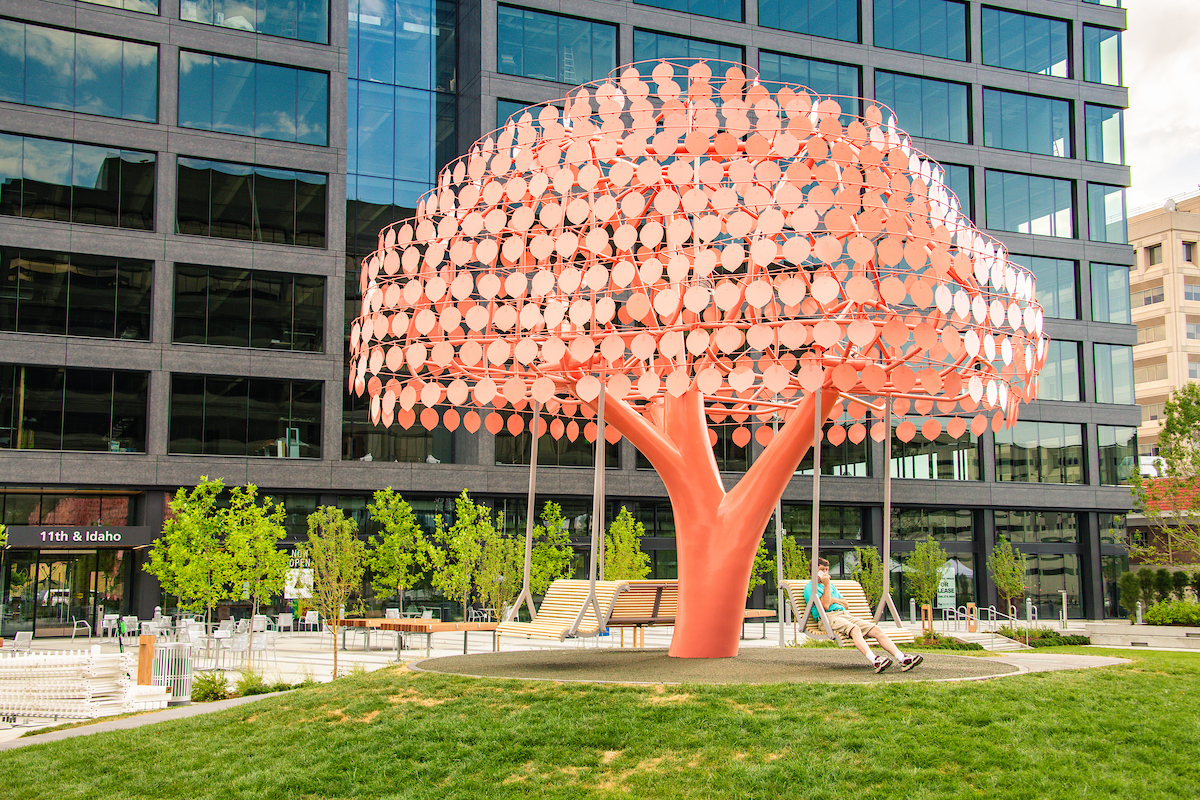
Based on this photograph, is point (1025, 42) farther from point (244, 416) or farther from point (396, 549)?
point (244, 416)

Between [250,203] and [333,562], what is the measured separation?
670 inches

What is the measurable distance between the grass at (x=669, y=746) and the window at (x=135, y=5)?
31473 mm

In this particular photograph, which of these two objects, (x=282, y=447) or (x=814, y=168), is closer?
(x=814, y=168)

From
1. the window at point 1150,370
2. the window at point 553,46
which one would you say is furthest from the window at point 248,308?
the window at point 1150,370

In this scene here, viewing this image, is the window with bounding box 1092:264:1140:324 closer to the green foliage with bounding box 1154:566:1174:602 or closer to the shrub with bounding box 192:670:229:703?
the green foliage with bounding box 1154:566:1174:602

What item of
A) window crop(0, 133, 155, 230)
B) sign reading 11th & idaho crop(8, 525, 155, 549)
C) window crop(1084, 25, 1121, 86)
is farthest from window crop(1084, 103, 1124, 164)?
sign reading 11th & idaho crop(8, 525, 155, 549)

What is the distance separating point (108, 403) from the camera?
34938 mm

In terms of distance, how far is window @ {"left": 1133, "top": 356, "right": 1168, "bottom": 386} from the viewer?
69.7 meters

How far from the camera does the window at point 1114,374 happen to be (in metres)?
49.9

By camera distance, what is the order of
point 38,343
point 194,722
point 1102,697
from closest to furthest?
point 1102,697 < point 194,722 < point 38,343

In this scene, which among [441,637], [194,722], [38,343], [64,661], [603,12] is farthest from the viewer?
[603,12]

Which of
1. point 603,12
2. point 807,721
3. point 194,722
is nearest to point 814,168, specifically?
point 807,721

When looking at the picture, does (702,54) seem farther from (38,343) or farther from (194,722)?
(194,722)

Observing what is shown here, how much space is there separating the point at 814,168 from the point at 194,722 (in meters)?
10.2
